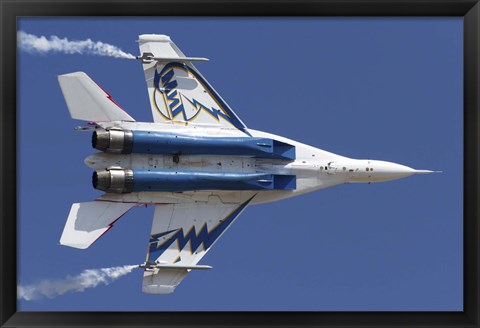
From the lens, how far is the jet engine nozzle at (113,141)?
88.5ft

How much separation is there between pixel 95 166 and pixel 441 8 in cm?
1010

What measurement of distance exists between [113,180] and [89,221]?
144 centimetres

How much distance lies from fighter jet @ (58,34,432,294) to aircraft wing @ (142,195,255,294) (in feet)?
0.09

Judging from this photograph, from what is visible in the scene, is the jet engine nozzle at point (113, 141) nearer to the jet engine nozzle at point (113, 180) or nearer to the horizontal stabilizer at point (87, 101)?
the jet engine nozzle at point (113, 180)

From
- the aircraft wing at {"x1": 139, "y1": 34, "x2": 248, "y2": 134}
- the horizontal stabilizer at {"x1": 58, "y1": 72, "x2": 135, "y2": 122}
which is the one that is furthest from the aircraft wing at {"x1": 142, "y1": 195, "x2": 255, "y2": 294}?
the horizontal stabilizer at {"x1": 58, "y1": 72, "x2": 135, "y2": 122}

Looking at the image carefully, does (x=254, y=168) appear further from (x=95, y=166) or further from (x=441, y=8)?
(x=441, y=8)

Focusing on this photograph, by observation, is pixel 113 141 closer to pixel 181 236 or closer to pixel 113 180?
pixel 113 180

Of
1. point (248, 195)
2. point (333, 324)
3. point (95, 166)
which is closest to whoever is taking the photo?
A: point (333, 324)

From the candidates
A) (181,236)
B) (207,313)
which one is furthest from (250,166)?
(207,313)

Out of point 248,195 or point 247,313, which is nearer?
point 247,313

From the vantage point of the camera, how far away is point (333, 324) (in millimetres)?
20156

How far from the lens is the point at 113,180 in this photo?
27047mm

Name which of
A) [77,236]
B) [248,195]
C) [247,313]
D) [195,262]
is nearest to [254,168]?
[248,195]

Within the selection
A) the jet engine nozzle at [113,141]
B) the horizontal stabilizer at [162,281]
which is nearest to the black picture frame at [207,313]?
the jet engine nozzle at [113,141]
